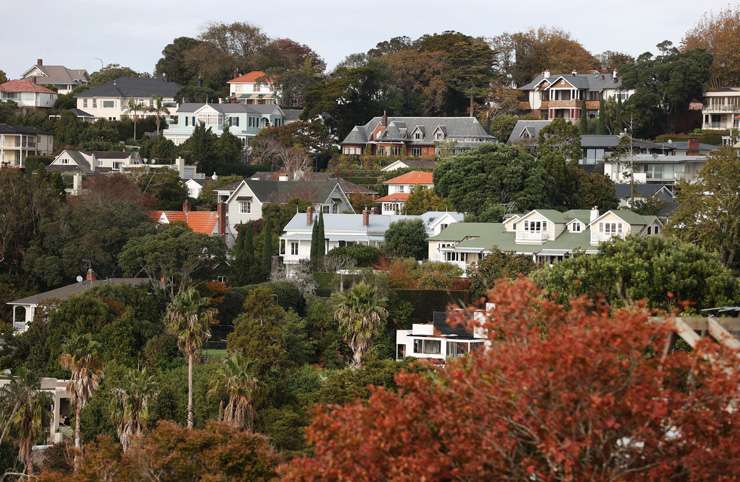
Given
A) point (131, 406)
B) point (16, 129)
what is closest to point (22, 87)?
point (16, 129)

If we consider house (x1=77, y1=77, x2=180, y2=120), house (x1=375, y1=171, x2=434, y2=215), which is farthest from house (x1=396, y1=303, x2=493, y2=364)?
house (x1=77, y1=77, x2=180, y2=120)

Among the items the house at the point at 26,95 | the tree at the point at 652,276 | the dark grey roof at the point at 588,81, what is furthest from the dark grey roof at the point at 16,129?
the tree at the point at 652,276

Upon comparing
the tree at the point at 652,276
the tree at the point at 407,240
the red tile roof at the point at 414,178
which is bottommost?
the tree at the point at 652,276

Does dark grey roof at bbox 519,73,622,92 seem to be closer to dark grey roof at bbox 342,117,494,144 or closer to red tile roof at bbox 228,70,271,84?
dark grey roof at bbox 342,117,494,144

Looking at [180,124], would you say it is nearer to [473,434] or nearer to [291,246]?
[291,246]

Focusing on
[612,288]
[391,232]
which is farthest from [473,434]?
[391,232]

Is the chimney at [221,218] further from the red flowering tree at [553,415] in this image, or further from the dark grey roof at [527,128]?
the red flowering tree at [553,415]

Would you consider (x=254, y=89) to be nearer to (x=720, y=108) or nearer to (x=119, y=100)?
(x=119, y=100)
